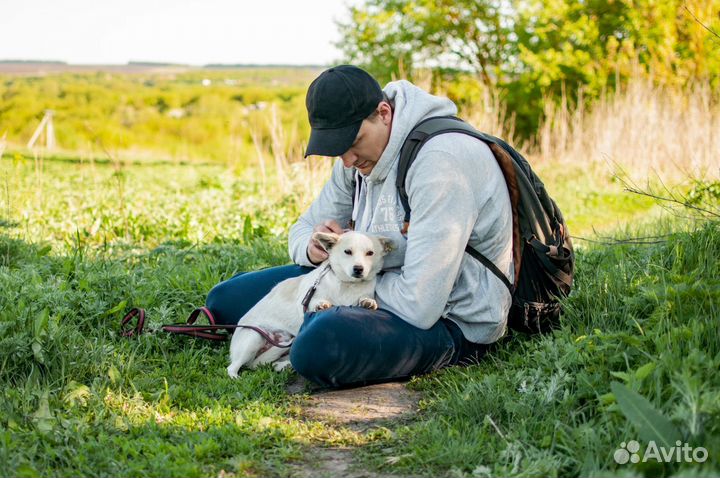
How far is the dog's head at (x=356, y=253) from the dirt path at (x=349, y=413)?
0.65 meters

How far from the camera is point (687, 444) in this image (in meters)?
2.49

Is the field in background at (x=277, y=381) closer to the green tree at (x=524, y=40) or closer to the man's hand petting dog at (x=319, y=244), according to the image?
the man's hand petting dog at (x=319, y=244)

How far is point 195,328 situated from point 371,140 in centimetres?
165

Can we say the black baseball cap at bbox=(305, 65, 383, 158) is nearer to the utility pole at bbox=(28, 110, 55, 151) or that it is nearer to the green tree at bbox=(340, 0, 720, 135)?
the utility pole at bbox=(28, 110, 55, 151)

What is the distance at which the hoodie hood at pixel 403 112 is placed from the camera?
12.4ft

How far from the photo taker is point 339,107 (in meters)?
3.59

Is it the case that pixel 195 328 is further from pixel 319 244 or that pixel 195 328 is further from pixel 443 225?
pixel 443 225

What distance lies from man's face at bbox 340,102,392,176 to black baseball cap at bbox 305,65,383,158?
7cm

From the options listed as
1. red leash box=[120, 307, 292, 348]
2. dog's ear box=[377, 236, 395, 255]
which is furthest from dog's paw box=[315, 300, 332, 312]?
dog's ear box=[377, 236, 395, 255]

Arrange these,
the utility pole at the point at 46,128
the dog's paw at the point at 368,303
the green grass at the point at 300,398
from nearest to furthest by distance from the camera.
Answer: the green grass at the point at 300,398
the dog's paw at the point at 368,303
the utility pole at the point at 46,128

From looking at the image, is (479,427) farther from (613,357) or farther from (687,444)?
(687,444)

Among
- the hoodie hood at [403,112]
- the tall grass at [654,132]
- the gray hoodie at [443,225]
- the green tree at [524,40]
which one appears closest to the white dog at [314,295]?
the gray hoodie at [443,225]

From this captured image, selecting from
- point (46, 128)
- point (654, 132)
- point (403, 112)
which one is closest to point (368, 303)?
point (403, 112)

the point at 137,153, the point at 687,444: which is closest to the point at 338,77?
the point at 687,444
